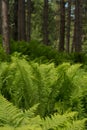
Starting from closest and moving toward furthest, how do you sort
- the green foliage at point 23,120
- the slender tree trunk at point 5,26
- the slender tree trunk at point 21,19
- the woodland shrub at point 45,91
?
the green foliage at point 23,120 < the woodland shrub at point 45,91 < the slender tree trunk at point 5,26 < the slender tree trunk at point 21,19

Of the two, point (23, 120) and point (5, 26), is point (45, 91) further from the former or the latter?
point (5, 26)

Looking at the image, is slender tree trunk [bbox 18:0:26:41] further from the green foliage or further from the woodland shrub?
the green foliage

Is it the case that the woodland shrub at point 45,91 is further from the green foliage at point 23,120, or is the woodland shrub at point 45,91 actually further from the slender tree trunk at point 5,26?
the slender tree trunk at point 5,26

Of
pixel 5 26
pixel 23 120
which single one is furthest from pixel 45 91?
pixel 5 26

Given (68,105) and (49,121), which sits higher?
(49,121)

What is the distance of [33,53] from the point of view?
1021 cm

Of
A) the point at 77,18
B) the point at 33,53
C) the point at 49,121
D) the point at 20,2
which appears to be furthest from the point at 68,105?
the point at 77,18

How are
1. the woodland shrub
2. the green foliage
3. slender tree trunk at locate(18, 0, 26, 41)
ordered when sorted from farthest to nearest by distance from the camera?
slender tree trunk at locate(18, 0, 26, 41), the woodland shrub, the green foliage

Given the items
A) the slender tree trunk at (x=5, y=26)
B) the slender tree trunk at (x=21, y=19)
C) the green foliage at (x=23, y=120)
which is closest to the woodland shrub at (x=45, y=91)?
the green foliage at (x=23, y=120)

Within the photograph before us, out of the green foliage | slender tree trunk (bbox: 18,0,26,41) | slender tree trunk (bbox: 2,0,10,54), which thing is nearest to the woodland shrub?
the green foliage

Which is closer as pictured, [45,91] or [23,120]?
[23,120]

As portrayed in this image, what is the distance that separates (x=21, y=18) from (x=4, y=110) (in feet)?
54.4

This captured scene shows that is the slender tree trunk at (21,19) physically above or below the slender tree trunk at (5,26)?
below

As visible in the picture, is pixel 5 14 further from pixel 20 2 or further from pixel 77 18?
pixel 77 18
